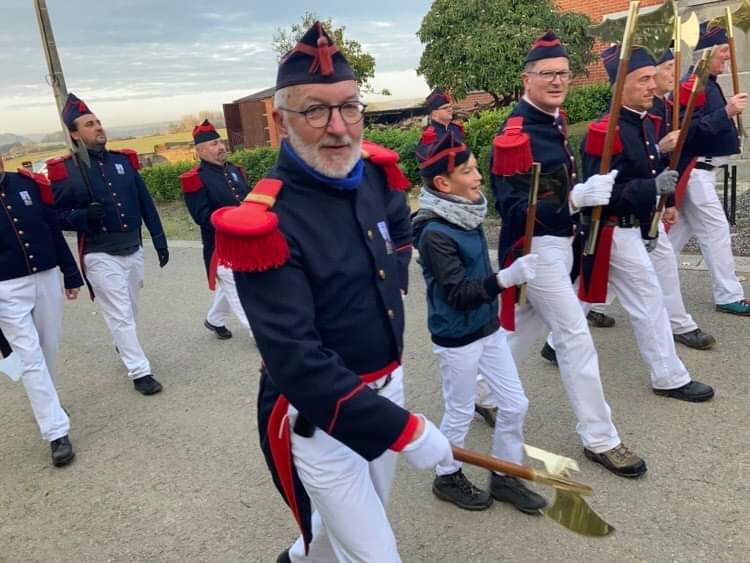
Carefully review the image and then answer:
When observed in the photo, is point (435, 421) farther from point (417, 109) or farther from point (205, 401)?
point (417, 109)

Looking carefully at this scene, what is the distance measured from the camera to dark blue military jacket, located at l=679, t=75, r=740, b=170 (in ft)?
15.8

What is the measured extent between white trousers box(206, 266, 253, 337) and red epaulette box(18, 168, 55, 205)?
156 cm

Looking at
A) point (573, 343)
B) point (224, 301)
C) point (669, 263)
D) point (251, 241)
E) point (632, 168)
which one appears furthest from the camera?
point (224, 301)

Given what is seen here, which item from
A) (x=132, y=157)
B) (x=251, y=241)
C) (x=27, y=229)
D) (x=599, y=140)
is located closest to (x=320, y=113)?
(x=251, y=241)

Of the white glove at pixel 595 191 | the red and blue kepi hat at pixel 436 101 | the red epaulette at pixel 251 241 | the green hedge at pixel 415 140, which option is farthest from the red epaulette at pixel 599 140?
the red and blue kepi hat at pixel 436 101

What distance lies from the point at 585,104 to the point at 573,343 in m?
12.5

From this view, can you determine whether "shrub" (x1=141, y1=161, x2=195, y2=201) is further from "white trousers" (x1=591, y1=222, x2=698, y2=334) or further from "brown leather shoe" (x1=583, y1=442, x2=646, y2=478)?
"brown leather shoe" (x1=583, y1=442, x2=646, y2=478)

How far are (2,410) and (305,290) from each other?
4.18 meters

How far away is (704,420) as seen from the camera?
12.2 ft

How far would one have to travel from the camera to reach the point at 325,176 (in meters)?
1.99

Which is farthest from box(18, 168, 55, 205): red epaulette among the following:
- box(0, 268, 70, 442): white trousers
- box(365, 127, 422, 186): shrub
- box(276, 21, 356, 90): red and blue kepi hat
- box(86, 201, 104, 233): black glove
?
box(365, 127, 422, 186): shrub

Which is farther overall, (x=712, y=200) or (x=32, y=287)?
(x=712, y=200)

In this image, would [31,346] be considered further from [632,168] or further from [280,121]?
[632,168]

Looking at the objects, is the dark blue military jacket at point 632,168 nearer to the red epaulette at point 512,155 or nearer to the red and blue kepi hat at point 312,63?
the red epaulette at point 512,155
